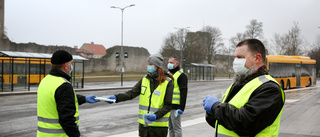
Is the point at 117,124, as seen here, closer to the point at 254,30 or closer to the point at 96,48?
the point at 254,30

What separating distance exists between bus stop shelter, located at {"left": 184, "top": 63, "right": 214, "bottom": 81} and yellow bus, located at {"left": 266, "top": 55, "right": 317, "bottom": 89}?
637 inches

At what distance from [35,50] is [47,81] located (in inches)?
1787

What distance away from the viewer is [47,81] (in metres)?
3.09

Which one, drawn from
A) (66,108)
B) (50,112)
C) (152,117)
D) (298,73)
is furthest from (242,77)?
(298,73)

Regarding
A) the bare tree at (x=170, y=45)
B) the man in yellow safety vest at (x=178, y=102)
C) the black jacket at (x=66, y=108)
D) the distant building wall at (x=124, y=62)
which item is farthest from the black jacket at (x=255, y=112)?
the distant building wall at (x=124, y=62)

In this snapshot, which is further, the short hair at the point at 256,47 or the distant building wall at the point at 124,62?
the distant building wall at the point at 124,62

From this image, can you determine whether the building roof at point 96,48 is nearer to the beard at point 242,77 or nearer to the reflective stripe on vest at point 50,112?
the reflective stripe on vest at point 50,112

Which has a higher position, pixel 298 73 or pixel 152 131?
pixel 298 73

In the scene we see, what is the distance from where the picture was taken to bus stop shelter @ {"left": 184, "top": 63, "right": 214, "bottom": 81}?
132 ft

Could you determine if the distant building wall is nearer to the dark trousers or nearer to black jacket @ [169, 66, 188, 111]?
black jacket @ [169, 66, 188, 111]

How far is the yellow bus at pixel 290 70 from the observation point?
856 inches

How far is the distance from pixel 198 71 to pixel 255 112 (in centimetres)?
4050

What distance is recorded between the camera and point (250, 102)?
83.0 inches

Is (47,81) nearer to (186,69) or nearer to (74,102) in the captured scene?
(74,102)
